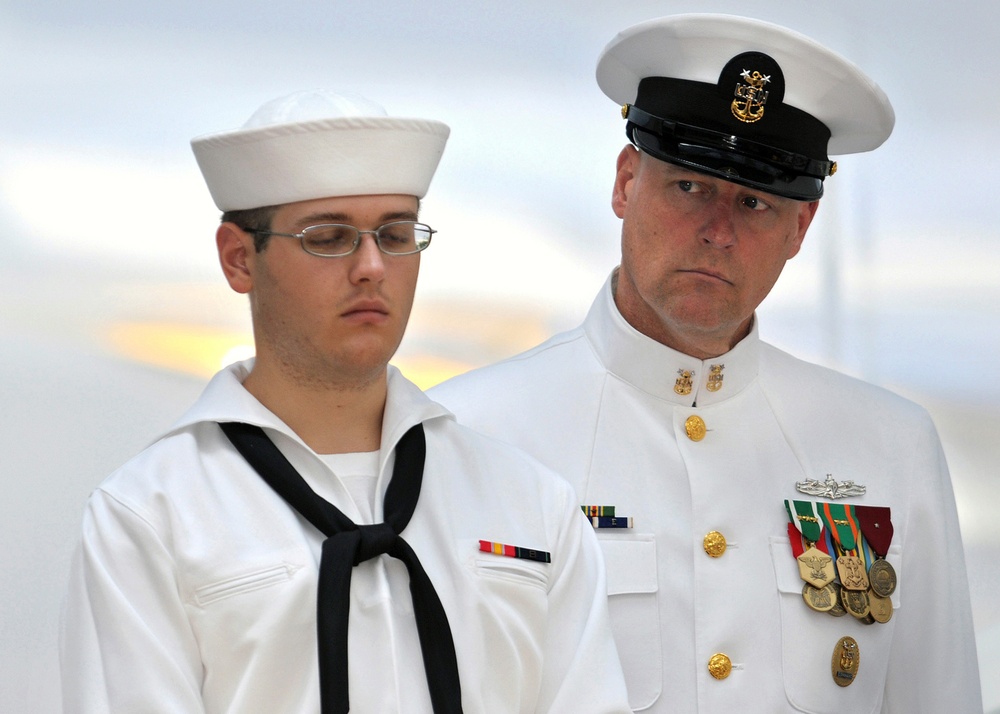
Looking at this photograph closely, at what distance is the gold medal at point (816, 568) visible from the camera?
8.20 feet

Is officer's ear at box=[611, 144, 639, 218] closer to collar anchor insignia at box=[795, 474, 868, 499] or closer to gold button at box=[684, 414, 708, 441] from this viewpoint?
gold button at box=[684, 414, 708, 441]

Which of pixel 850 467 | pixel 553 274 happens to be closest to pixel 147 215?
pixel 553 274

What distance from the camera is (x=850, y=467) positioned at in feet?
8.64

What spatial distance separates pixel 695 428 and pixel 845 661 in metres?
0.42

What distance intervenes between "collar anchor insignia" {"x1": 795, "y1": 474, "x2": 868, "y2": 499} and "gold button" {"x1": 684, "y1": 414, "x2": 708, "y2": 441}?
0.58 feet

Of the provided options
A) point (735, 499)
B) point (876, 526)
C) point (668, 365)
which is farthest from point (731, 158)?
point (876, 526)

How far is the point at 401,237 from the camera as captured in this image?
81.9 inches

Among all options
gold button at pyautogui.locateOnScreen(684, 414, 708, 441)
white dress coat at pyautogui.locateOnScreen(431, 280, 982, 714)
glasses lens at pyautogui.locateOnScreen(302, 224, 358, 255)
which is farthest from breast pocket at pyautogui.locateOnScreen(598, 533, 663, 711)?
glasses lens at pyautogui.locateOnScreen(302, 224, 358, 255)

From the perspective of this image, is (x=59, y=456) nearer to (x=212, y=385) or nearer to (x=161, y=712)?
(x=212, y=385)

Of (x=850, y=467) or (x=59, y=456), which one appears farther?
(x=59, y=456)

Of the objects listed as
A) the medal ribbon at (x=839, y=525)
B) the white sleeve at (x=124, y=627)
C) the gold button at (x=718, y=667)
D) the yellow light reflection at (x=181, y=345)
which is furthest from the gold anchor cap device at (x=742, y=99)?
the yellow light reflection at (x=181, y=345)

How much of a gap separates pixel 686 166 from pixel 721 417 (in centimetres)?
42

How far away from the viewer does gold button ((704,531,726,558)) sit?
97.2 inches

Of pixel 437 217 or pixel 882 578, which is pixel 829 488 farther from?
pixel 437 217
